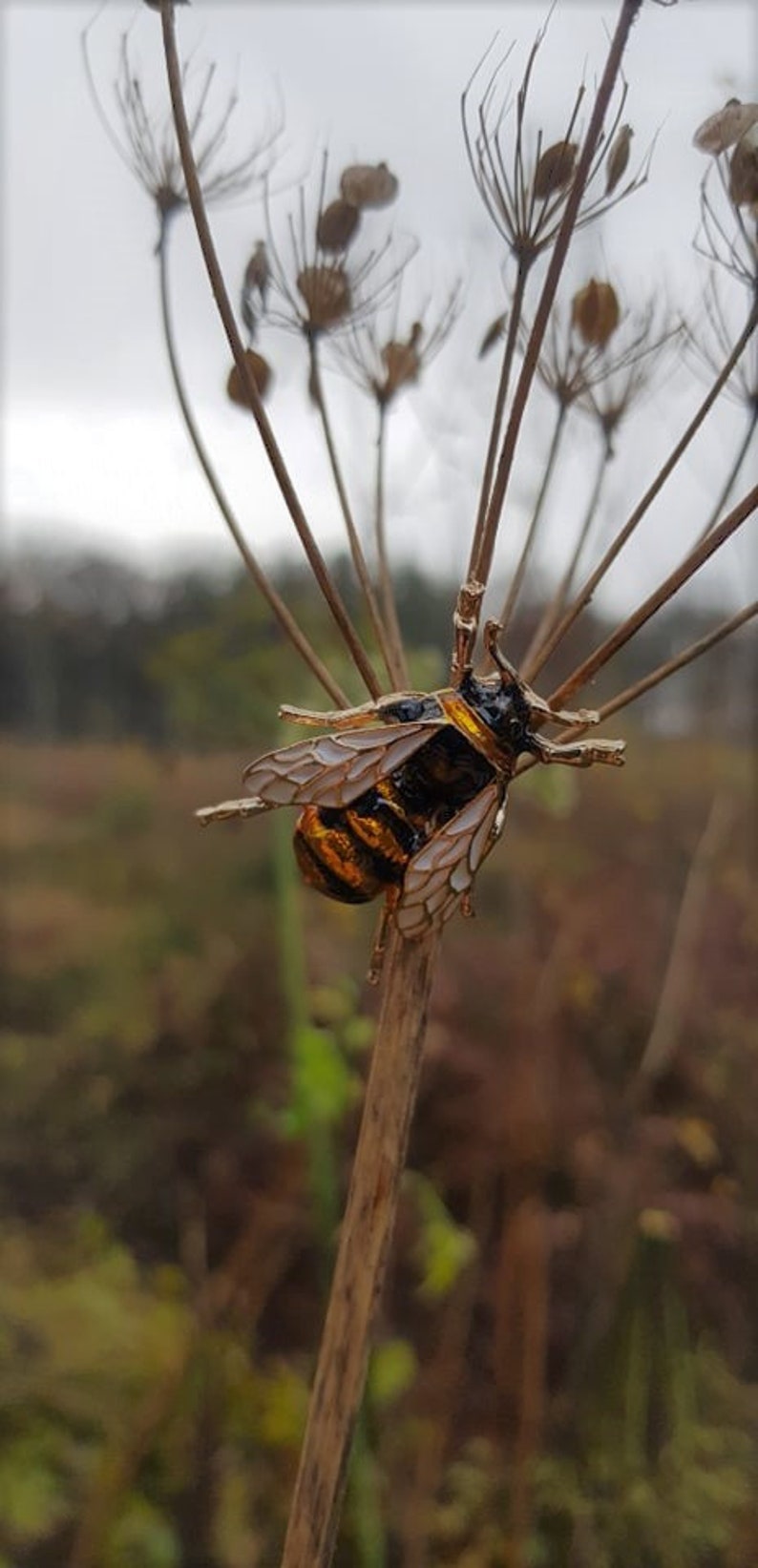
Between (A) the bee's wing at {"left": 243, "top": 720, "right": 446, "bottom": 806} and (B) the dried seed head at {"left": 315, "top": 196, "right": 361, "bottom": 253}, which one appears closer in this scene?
(A) the bee's wing at {"left": 243, "top": 720, "right": 446, "bottom": 806}

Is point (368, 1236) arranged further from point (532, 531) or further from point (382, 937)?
point (532, 531)

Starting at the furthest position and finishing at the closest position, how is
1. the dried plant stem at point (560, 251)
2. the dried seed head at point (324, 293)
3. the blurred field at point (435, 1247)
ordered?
the blurred field at point (435, 1247) < the dried seed head at point (324, 293) < the dried plant stem at point (560, 251)

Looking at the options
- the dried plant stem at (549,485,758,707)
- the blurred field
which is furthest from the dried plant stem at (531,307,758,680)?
the blurred field

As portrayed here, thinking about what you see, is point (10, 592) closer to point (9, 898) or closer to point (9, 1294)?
point (9, 898)

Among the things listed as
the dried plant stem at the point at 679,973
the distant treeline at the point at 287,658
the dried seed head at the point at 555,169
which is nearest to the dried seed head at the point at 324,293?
the dried seed head at the point at 555,169

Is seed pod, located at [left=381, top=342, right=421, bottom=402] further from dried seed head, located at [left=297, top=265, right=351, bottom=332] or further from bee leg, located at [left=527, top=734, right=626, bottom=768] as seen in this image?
bee leg, located at [left=527, top=734, right=626, bottom=768]

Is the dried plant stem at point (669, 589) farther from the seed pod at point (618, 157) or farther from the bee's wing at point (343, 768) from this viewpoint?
the seed pod at point (618, 157)
